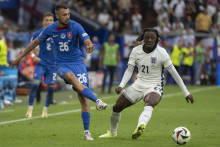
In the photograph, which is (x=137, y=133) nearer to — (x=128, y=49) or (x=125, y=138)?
(x=125, y=138)

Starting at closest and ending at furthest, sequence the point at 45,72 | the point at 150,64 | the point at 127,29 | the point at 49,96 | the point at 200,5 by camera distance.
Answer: the point at 150,64
the point at 49,96
the point at 45,72
the point at 200,5
the point at 127,29

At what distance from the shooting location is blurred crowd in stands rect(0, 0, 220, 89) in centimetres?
2873

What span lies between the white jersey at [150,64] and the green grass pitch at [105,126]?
0.97 meters

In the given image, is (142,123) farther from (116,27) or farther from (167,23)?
(116,27)

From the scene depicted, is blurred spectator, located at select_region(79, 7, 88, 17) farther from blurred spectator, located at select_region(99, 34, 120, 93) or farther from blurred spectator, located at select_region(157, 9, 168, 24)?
blurred spectator, located at select_region(99, 34, 120, 93)

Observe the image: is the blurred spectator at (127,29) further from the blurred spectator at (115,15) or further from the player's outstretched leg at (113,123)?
the player's outstretched leg at (113,123)

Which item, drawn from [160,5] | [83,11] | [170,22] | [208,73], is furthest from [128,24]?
[208,73]

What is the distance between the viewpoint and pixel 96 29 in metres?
29.9

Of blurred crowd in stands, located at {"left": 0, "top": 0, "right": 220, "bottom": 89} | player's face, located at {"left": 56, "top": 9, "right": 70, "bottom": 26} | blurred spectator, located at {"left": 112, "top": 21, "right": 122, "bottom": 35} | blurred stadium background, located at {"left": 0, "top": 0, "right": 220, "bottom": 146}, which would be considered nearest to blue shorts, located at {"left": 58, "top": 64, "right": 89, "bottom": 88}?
player's face, located at {"left": 56, "top": 9, "right": 70, "bottom": 26}

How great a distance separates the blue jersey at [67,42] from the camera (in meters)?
9.86

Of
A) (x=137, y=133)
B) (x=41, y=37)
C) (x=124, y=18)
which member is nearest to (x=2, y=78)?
(x=41, y=37)

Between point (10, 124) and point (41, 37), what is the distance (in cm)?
311

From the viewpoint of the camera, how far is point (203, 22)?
1166 inches

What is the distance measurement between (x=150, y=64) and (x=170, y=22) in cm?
2196
